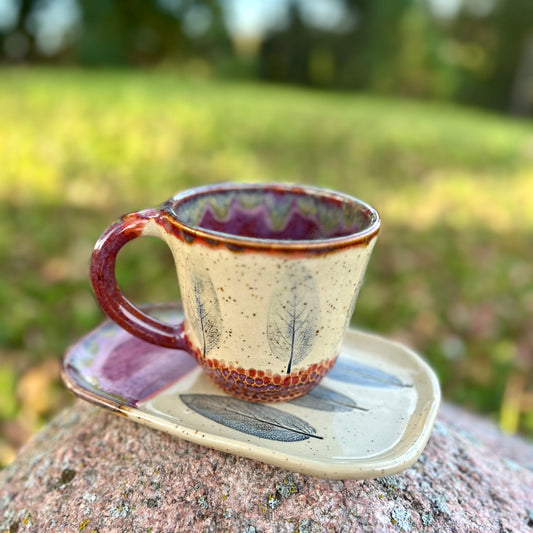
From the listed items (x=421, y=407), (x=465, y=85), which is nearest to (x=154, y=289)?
(x=421, y=407)

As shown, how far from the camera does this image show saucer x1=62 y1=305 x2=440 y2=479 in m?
0.85

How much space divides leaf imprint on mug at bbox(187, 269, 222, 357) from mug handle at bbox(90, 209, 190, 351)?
0.31 ft

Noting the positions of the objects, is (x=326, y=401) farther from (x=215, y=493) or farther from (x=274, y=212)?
(x=274, y=212)

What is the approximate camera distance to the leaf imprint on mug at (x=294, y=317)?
2.72 ft

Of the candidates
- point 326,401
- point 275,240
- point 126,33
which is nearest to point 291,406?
point 326,401

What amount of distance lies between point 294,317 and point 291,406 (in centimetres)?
21

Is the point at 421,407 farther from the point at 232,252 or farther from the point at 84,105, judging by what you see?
the point at 84,105

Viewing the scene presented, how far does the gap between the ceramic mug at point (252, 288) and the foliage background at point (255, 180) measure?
1.05 metres

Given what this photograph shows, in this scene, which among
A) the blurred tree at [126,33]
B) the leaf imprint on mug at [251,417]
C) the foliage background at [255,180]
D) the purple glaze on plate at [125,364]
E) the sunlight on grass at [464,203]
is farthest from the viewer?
the blurred tree at [126,33]

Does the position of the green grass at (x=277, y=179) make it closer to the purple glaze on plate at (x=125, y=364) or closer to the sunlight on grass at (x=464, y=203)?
the sunlight on grass at (x=464, y=203)

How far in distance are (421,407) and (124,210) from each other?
2.42m

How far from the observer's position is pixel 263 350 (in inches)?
35.3

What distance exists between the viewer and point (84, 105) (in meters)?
4.58

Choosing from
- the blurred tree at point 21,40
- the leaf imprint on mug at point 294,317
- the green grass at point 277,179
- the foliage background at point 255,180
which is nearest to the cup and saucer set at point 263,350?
the leaf imprint on mug at point 294,317
